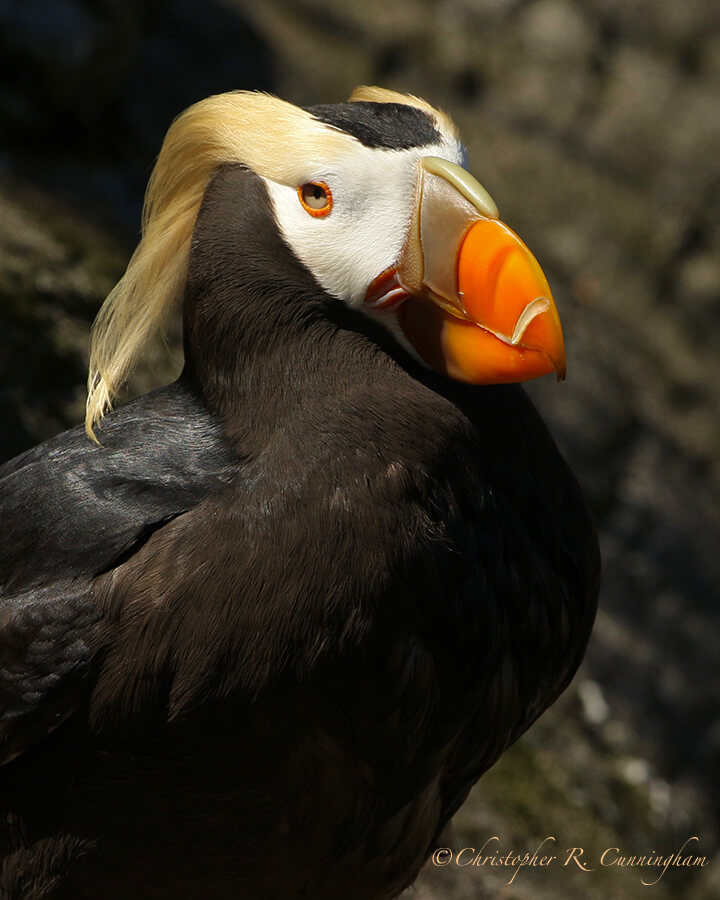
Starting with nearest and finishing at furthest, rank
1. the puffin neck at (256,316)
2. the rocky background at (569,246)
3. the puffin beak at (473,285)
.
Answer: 1. the puffin beak at (473,285)
2. the puffin neck at (256,316)
3. the rocky background at (569,246)

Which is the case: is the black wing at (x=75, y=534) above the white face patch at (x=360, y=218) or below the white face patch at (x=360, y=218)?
below

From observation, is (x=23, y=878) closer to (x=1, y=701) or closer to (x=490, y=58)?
(x=1, y=701)

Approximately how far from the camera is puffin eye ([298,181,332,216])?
6.93ft

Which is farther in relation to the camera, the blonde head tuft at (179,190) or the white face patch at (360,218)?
the blonde head tuft at (179,190)

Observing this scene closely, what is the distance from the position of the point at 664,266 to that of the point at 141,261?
14.1ft

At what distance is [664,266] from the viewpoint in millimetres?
6047

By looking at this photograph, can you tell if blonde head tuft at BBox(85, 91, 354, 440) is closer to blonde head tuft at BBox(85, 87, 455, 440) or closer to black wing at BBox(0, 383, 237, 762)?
blonde head tuft at BBox(85, 87, 455, 440)

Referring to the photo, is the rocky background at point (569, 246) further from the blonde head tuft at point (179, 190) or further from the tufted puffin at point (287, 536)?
the blonde head tuft at point (179, 190)

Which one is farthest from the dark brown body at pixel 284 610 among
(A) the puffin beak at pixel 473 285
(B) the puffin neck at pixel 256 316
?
(A) the puffin beak at pixel 473 285

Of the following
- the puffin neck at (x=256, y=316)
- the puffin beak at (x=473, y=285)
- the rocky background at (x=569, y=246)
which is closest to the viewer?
the puffin beak at (x=473, y=285)

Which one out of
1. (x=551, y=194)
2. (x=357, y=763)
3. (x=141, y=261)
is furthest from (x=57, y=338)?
(x=551, y=194)

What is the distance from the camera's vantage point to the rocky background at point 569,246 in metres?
4.22

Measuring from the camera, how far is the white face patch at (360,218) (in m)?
2.08

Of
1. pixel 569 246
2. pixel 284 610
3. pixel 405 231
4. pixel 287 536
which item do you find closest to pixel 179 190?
pixel 405 231
